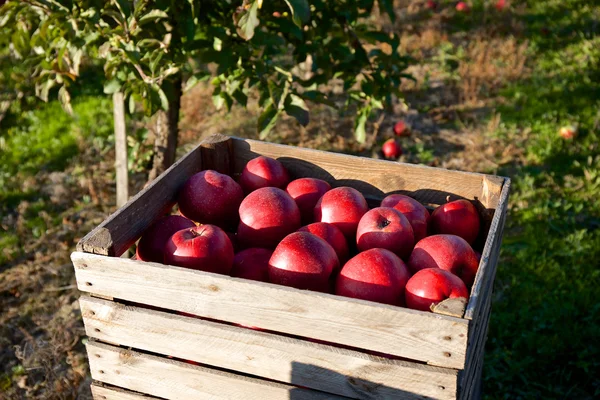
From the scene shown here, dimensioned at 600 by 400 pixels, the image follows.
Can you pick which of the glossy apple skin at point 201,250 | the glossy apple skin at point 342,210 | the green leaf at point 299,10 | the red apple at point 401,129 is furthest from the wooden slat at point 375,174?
the red apple at point 401,129

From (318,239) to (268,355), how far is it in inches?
13.4

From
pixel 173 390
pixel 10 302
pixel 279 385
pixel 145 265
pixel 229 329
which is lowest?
pixel 10 302

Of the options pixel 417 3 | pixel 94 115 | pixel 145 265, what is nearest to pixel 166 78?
pixel 145 265

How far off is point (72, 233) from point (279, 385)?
2.68 metres

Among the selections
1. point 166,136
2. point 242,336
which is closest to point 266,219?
point 242,336

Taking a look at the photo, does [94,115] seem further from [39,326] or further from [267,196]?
[267,196]

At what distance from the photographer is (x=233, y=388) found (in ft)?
5.71

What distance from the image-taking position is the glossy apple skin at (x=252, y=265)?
181 cm

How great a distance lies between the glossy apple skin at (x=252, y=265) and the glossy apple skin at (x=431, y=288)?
0.40 meters

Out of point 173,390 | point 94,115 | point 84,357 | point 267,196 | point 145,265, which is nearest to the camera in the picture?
point 145,265

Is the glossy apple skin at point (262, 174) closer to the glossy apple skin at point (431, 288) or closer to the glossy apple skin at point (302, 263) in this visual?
the glossy apple skin at point (302, 263)

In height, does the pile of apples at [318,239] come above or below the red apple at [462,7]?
above

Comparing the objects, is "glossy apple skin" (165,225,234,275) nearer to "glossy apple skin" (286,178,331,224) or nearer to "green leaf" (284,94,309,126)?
"glossy apple skin" (286,178,331,224)

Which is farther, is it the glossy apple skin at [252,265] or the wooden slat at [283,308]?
the glossy apple skin at [252,265]
